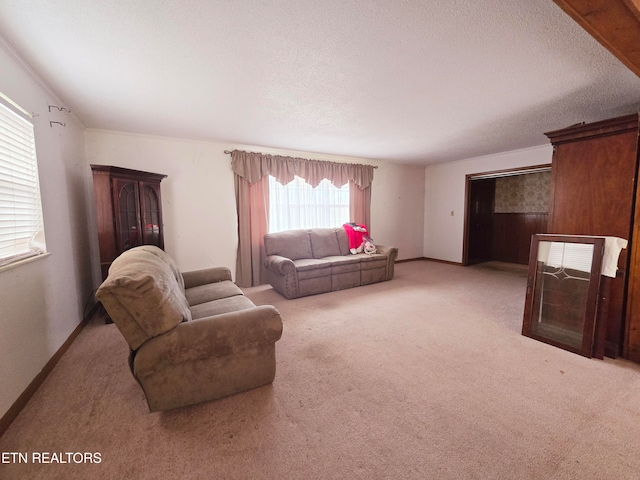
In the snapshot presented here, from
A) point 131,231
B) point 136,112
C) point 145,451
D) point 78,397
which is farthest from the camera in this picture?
point 131,231

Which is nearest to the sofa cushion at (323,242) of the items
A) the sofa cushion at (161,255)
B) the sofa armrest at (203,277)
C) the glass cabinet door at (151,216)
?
the sofa armrest at (203,277)

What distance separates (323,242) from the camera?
15.1 ft

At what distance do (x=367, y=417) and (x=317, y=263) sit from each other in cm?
250

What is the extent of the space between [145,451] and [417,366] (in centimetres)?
179

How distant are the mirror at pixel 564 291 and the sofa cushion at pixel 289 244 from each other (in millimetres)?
2958

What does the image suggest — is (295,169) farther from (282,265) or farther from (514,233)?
(514,233)

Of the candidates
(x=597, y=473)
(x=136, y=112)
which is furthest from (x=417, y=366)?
(x=136, y=112)

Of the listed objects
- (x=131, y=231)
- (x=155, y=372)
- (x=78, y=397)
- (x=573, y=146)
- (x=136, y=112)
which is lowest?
(x=78, y=397)

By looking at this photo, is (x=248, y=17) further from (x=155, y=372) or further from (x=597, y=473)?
(x=597, y=473)

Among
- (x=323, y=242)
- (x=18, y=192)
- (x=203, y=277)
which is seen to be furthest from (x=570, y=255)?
(x=18, y=192)

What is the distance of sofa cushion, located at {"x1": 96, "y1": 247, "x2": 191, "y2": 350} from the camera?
1335mm

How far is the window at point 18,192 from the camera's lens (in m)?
1.63

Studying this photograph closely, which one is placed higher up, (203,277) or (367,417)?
(203,277)

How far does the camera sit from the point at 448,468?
4.03ft
